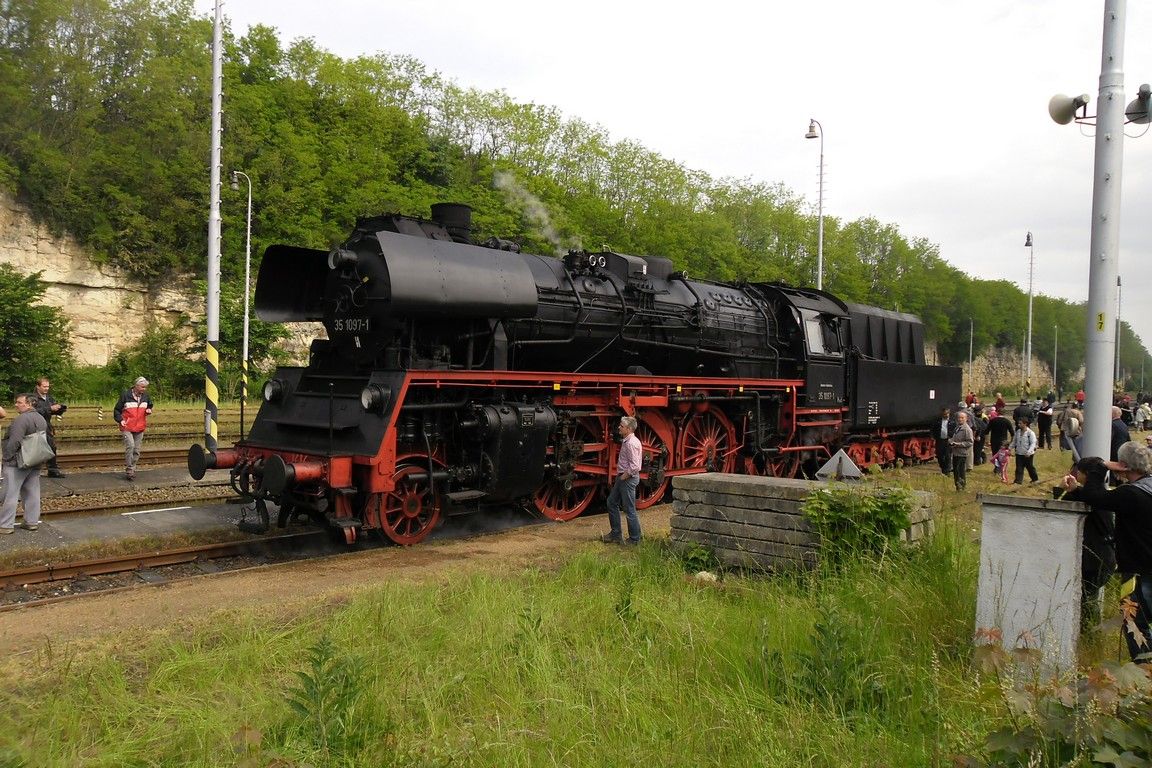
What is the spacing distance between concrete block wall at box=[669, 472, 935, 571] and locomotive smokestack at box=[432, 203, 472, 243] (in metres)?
4.46

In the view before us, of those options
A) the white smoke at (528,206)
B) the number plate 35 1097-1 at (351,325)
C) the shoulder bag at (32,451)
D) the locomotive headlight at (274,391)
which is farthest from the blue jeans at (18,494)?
the white smoke at (528,206)

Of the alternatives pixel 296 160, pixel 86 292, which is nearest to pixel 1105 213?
pixel 86 292

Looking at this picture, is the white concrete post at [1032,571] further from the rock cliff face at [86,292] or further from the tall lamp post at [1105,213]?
the rock cliff face at [86,292]

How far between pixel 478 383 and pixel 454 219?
2445 millimetres

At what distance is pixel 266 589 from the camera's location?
696cm

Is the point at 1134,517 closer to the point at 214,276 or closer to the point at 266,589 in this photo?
the point at 266,589

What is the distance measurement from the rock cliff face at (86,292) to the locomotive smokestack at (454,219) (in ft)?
70.7

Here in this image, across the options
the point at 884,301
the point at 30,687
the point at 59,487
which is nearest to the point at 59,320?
the point at 59,487

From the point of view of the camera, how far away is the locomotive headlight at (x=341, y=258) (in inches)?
342

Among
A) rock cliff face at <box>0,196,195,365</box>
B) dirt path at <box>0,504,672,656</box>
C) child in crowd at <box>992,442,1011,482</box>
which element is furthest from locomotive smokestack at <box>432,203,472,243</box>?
rock cliff face at <box>0,196,195,365</box>

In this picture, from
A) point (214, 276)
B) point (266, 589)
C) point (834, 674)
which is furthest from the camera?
point (214, 276)

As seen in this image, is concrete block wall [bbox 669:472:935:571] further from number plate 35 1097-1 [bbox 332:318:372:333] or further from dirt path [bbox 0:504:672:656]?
number plate 35 1097-1 [bbox 332:318:372:333]

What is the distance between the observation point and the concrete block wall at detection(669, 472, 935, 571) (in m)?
6.80

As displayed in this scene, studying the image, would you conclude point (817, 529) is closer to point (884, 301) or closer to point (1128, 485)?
point (1128, 485)
